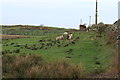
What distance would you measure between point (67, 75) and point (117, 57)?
3.23 m

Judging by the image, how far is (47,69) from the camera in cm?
977

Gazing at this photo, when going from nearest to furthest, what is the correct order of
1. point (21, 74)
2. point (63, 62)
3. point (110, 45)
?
point (21, 74), point (63, 62), point (110, 45)

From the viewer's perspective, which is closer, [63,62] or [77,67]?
[77,67]

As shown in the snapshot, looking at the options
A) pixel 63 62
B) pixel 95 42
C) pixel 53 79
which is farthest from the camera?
pixel 95 42

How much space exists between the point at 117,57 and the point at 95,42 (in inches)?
331

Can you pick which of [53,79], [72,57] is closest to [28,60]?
[53,79]

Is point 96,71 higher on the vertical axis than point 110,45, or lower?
lower

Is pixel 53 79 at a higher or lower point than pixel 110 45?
lower

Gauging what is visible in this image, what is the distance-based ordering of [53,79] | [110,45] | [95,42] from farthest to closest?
1. [95,42]
2. [110,45]
3. [53,79]

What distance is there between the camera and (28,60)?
1145cm

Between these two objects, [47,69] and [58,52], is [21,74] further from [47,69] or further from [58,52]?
[58,52]

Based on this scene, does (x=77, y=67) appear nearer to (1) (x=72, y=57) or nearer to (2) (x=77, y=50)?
(1) (x=72, y=57)

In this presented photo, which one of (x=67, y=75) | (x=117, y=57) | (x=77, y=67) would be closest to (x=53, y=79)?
(x=67, y=75)

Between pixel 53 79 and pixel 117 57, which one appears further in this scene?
pixel 117 57
